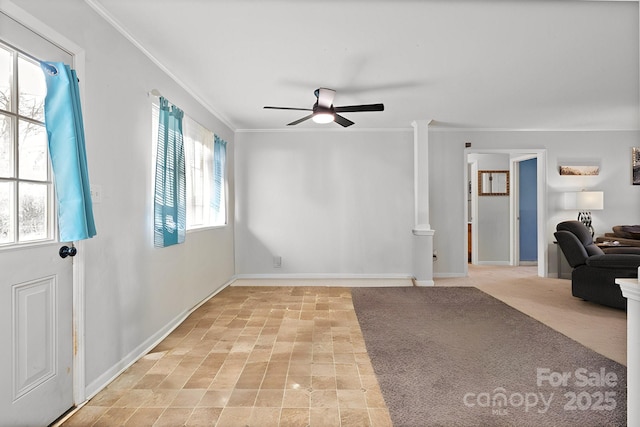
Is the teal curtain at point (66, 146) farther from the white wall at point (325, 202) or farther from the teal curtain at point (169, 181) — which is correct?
the white wall at point (325, 202)

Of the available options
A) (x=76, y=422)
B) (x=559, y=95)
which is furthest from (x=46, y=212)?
(x=559, y=95)

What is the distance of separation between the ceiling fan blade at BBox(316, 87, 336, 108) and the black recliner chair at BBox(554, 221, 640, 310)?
3.32 metres

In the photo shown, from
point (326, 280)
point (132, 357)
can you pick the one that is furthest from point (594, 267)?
point (132, 357)

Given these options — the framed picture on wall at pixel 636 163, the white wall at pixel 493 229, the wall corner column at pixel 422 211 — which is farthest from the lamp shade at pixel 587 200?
the wall corner column at pixel 422 211

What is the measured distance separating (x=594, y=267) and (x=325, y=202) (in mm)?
3605

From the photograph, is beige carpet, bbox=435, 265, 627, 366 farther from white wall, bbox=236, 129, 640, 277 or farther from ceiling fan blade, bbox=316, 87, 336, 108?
ceiling fan blade, bbox=316, 87, 336, 108

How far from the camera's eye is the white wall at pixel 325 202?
580 centimetres

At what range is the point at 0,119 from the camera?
163 cm

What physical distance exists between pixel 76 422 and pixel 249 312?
6.89 ft

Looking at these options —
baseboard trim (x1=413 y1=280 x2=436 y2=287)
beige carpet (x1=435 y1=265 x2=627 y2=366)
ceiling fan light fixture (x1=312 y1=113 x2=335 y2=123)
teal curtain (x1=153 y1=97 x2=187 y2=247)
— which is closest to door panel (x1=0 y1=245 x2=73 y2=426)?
teal curtain (x1=153 y1=97 x2=187 y2=247)

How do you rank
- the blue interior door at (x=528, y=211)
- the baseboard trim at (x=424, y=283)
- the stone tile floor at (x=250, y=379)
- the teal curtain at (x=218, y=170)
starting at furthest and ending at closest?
the blue interior door at (x=528, y=211)
the baseboard trim at (x=424, y=283)
the teal curtain at (x=218, y=170)
the stone tile floor at (x=250, y=379)

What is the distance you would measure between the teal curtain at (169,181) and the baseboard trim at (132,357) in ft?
2.60

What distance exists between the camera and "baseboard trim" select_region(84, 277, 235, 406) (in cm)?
222

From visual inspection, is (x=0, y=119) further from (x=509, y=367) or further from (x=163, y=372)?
(x=509, y=367)
